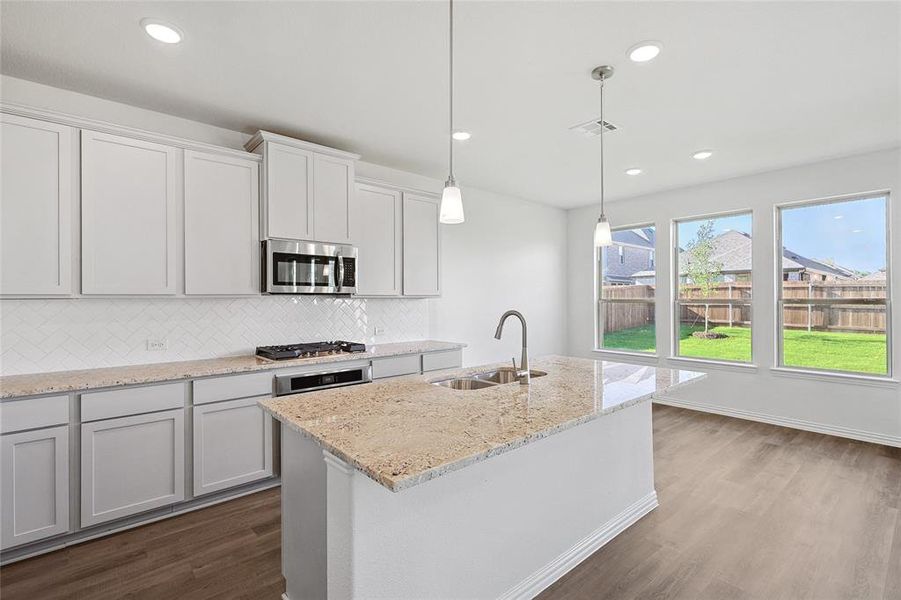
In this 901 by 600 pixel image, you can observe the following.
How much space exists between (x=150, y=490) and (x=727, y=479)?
397 centimetres

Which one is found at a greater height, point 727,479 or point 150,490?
point 150,490

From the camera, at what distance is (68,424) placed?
2.38 meters

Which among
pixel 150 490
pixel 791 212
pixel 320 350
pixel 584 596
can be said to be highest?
pixel 791 212

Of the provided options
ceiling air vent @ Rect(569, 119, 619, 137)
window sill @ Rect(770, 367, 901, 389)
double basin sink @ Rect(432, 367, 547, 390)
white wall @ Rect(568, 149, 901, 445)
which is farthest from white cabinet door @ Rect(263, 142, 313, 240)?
window sill @ Rect(770, 367, 901, 389)

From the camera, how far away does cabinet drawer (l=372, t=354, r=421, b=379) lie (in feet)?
11.9

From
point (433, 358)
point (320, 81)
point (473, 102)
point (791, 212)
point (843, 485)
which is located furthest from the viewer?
point (791, 212)

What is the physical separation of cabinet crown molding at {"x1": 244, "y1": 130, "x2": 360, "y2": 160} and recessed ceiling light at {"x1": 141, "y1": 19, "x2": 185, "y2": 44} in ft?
3.12

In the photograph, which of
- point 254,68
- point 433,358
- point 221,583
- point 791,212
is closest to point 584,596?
point 221,583

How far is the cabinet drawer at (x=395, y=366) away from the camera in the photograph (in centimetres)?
364

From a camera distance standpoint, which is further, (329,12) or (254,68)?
(254,68)

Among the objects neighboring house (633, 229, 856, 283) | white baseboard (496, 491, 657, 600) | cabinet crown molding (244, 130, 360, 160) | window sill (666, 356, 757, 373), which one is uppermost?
cabinet crown molding (244, 130, 360, 160)

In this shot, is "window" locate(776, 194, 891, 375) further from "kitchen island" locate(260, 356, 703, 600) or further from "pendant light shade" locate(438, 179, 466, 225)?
"pendant light shade" locate(438, 179, 466, 225)

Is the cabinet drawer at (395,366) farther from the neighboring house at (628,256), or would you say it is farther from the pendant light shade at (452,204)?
the neighboring house at (628,256)

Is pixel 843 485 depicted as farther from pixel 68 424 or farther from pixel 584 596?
pixel 68 424
